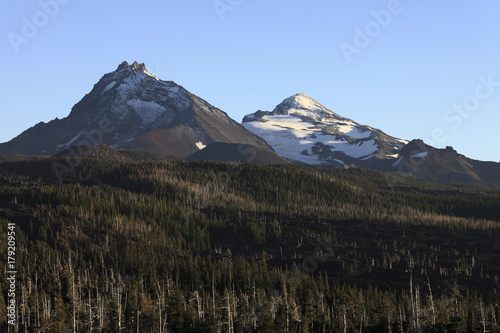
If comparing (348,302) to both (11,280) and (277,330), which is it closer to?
(277,330)

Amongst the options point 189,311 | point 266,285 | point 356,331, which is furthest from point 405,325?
point 266,285

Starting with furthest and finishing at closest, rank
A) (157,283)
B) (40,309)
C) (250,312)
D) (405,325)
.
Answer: (157,283) < (40,309) < (250,312) < (405,325)

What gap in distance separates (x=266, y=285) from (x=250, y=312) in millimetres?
37836

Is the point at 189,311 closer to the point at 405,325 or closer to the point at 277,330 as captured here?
the point at 277,330

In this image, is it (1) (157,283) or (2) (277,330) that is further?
(1) (157,283)

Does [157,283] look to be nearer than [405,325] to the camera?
No

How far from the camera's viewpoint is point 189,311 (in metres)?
156

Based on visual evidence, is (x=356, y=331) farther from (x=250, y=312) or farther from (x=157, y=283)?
(x=157, y=283)

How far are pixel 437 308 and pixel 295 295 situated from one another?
31.8 meters

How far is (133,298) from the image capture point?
549 ft

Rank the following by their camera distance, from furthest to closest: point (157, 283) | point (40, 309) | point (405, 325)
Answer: point (157, 283) → point (40, 309) → point (405, 325)

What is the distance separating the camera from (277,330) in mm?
140375

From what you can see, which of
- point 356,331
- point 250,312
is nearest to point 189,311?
point 250,312

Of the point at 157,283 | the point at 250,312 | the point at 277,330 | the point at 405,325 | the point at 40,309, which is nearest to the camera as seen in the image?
the point at 277,330
